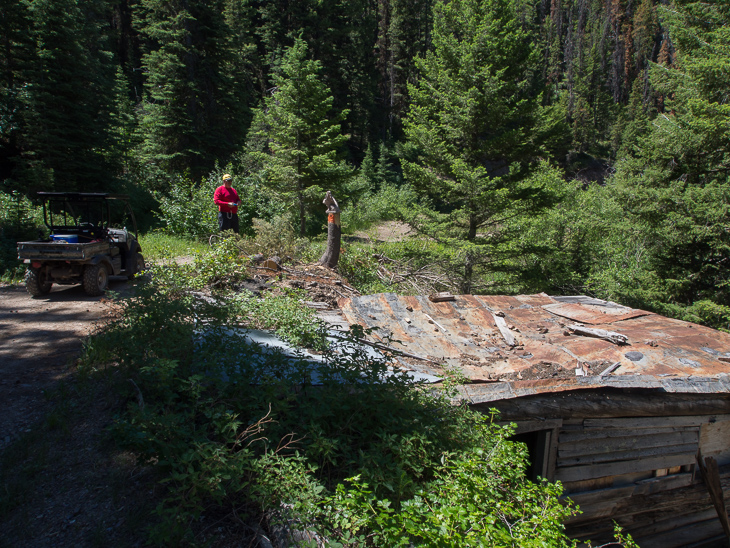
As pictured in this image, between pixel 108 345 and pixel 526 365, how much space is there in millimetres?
4787

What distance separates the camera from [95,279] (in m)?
8.68

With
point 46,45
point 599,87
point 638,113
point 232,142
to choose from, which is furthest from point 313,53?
point 599,87

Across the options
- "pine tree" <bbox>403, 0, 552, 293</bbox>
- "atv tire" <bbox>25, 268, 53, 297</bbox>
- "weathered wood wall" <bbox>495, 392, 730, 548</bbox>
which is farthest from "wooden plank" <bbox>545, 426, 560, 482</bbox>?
"atv tire" <bbox>25, 268, 53, 297</bbox>

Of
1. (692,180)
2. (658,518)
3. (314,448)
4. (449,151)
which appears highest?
(449,151)

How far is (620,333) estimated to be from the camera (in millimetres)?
6309

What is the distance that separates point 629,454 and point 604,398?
3.86 feet

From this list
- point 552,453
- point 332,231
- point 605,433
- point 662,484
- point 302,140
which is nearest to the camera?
point 552,453

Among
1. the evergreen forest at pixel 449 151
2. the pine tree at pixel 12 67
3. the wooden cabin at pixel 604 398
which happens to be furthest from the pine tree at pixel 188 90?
the wooden cabin at pixel 604 398

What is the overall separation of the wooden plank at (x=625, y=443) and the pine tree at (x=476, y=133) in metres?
7.54

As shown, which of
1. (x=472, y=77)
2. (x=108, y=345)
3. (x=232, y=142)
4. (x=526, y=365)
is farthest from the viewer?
(x=232, y=142)

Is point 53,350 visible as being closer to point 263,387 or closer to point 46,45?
point 263,387

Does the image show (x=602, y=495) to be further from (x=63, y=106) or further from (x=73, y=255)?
(x=63, y=106)

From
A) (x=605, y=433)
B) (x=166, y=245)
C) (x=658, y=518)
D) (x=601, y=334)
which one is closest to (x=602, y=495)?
(x=605, y=433)

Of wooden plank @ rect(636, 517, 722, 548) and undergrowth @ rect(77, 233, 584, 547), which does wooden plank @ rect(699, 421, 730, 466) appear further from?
undergrowth @ rect(77, 233, 584, 547)
